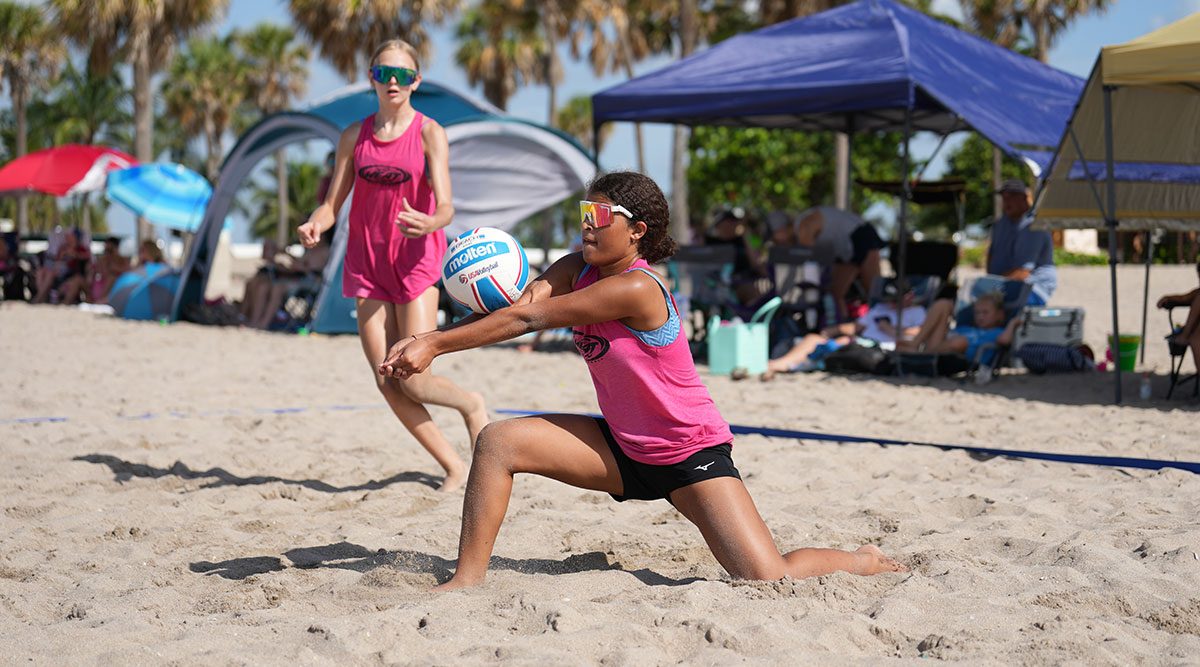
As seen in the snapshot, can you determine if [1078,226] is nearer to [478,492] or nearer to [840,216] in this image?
[840,216]

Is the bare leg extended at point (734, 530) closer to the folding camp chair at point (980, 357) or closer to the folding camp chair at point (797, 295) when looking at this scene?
the folding camp chair at point (980, 357)

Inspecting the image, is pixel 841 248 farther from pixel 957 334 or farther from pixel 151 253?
pixel 151 253

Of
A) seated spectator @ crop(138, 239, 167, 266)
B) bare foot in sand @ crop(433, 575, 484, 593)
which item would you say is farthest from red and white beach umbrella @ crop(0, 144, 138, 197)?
bare foot in sand @ crop(433, 575, 484, 593)

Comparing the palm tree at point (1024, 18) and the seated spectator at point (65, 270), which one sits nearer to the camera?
the seated spectator at point (65, 270)

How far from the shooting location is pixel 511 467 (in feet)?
10.8

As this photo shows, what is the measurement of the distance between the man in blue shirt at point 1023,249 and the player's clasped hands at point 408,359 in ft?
24.8

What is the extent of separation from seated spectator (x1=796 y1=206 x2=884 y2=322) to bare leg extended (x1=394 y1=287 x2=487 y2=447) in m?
6.11

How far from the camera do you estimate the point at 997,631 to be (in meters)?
3.00

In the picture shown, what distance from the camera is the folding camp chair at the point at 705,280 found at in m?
10.5

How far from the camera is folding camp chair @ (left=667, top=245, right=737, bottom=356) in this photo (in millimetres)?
10508

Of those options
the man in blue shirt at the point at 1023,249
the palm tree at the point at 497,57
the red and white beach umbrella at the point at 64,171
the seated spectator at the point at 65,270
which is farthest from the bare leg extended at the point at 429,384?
the palm tree at the point at 497,57

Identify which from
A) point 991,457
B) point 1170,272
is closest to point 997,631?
point 991,457

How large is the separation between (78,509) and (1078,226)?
7404 millimetres

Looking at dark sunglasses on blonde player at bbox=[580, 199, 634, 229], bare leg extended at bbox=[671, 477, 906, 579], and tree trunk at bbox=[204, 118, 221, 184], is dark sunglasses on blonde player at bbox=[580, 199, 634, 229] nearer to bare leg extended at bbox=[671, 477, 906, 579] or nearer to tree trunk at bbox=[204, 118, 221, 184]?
bare leg extended at bbox=[671, 477, 906, 579]
